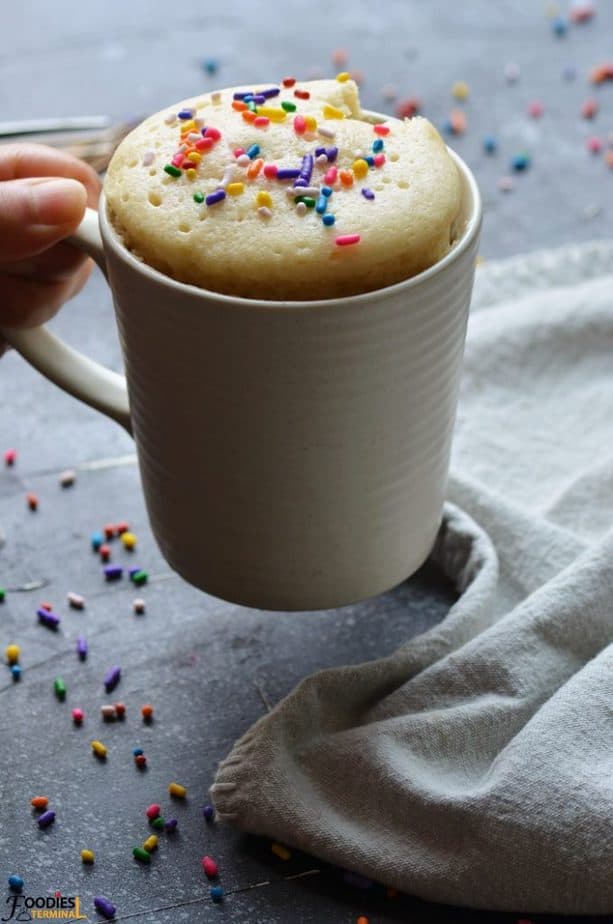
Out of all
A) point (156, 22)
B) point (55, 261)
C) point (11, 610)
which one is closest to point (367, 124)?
point (55, 261)

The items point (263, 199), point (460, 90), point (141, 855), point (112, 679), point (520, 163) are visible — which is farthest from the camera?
point (460, 90)

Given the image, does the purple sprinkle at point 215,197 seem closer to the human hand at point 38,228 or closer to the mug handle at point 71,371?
the human hand at point 38,228

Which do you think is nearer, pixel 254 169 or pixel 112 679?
pixel 254 169

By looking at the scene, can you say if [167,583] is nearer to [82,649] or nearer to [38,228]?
[82,649]

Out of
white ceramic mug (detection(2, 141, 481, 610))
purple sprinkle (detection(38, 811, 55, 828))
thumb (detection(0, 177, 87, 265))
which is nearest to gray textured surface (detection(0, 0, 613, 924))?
purple sprinkle (detection(38, 811, 55, 828))

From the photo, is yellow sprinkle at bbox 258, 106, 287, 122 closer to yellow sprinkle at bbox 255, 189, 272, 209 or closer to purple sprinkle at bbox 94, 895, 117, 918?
yellow sprinkle at bbox 255, 189, 272, 209

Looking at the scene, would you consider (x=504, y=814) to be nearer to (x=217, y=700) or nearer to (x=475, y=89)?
(x=217, y=700)

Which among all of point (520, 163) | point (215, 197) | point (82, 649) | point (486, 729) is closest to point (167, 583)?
point (82, 649)

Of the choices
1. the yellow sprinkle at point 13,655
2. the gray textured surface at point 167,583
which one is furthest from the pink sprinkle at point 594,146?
the yellow sprinkle at point 13,655
